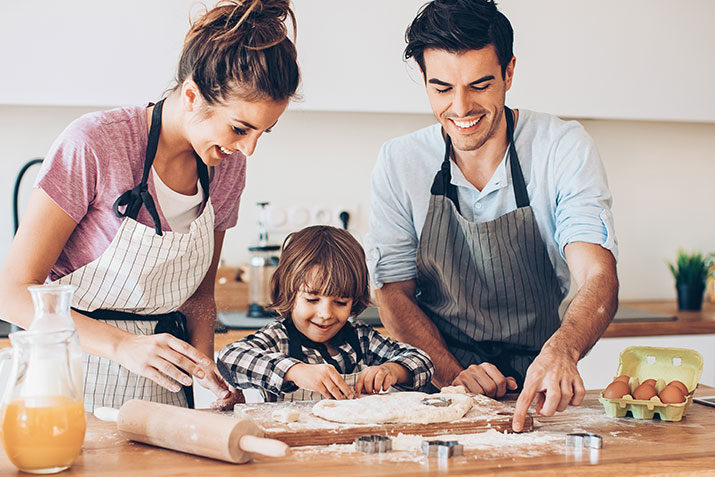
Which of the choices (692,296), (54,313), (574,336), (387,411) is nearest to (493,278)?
(574,336)

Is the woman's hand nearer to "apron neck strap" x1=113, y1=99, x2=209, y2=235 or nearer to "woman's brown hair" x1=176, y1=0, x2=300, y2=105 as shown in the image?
"apron neck strap" x1=113, y1=99, x2=209, y2=235

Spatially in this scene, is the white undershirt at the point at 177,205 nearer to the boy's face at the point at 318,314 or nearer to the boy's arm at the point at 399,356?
the boy's face at the point at 318,314

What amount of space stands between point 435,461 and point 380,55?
6.25 ft

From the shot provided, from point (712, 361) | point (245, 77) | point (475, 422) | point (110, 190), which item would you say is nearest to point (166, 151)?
point (110, 190)

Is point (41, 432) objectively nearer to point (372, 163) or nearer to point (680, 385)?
point (680, 385)

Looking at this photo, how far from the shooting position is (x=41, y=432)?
99cm

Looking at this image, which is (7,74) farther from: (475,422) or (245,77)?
(475,422)

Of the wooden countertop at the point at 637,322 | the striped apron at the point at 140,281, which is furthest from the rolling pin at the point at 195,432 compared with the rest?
the wooden countertop at the point at 637,322

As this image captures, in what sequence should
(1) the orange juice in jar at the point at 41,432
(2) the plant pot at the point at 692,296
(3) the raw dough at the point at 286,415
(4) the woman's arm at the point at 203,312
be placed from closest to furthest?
(1) the orange juice in jar at the point at 41,432 → (3) the raw dough at the point at 286,415 → (4) the woman's arm at the point at 203,312 → (2) the plant pot at the point at 692,296

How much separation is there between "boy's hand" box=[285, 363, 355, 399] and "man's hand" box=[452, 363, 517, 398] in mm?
247

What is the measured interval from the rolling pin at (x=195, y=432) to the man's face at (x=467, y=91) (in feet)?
2.65

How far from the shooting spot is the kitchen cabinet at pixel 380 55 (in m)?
2.54

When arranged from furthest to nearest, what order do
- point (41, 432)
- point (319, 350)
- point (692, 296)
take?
1. point (692, 296)
2. point (319, 350)
3. point (41, 432)

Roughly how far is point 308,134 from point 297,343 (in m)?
1.59
